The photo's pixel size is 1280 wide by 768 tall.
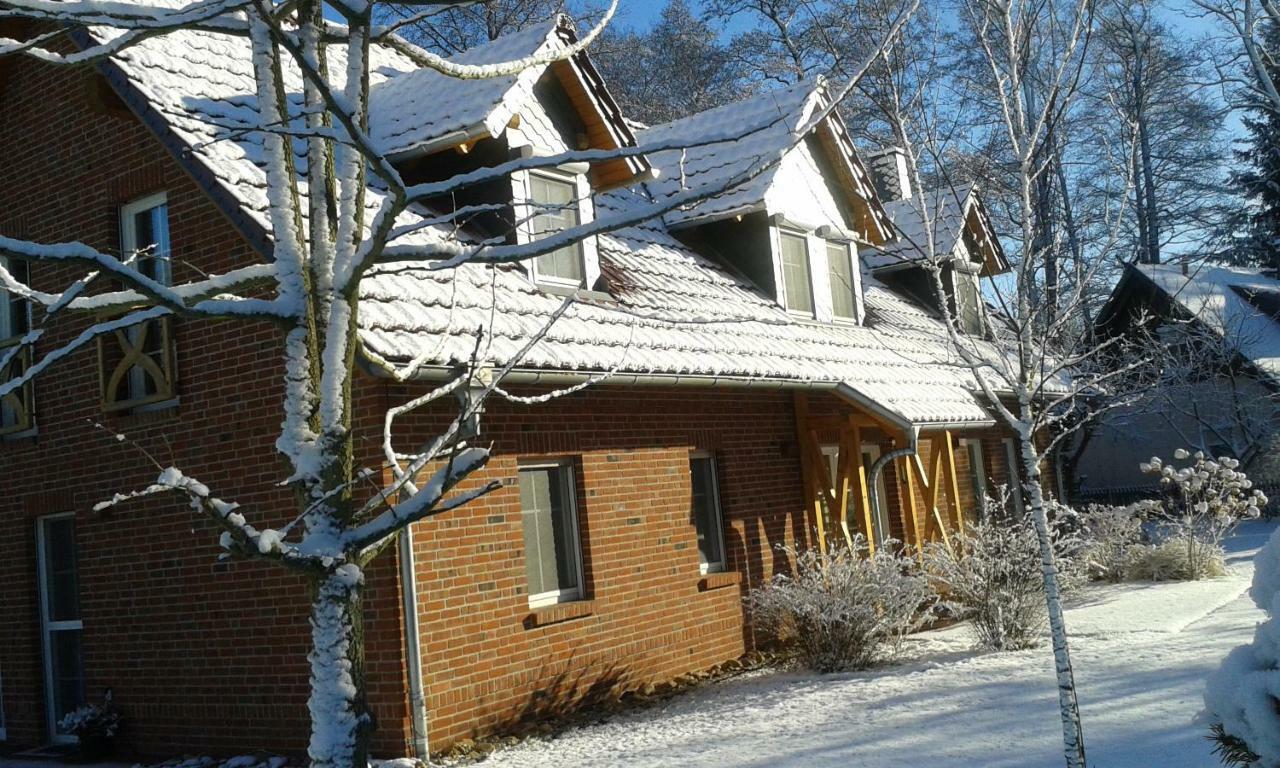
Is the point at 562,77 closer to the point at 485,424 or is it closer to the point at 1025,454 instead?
the point at 485,424

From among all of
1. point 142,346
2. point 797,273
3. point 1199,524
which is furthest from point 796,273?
point 142,346

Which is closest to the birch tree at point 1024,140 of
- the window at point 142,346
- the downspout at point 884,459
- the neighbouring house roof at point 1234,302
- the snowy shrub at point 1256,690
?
the snowy shrub at point 1256,690

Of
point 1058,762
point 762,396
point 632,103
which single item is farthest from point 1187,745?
point 632,103

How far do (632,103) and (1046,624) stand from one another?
22598 mm

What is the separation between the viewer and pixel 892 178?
21797mm

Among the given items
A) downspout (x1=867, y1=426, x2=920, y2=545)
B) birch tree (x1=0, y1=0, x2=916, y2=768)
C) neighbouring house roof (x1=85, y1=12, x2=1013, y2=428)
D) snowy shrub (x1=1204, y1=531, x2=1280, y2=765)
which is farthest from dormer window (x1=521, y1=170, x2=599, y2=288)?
snowy shrub (x1=1204, y1=531, x2=1280, y2=765)

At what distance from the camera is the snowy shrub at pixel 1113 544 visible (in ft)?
52.3

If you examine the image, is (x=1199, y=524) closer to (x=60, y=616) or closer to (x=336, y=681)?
(x=60, y=616)

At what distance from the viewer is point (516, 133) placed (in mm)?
11023

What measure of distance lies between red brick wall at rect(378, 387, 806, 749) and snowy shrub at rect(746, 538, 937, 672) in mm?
1057

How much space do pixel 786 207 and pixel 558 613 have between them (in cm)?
695

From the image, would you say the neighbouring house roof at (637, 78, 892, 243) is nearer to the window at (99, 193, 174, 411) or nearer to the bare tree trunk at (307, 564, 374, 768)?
the window at (99, 193, 174, 411)

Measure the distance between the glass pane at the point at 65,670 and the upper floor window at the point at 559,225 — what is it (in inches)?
212

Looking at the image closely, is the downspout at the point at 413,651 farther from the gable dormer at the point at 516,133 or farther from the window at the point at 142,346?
the gable dormer at the point at 516,133
